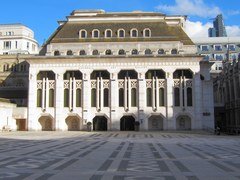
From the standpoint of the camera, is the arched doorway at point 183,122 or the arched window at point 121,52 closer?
the arched doorway at point 183,122

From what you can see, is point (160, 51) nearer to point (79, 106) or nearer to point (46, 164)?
point (79, 106)

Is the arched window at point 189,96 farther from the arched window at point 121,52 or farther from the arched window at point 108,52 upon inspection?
the arched window at point 108,52

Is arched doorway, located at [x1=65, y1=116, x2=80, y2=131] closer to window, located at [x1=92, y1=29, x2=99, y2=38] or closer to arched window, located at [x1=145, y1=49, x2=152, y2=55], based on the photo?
window, located at [x1=92, y1=29, x2=99, y2=38]

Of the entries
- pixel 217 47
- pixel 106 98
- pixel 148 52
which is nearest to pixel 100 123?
pixel 106 98

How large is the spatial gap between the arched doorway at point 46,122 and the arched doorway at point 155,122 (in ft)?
61.7

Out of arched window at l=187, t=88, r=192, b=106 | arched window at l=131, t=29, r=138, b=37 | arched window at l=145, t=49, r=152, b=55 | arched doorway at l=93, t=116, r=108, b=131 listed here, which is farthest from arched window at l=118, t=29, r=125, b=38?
arched window at l=187, t=88, r=192, b=106

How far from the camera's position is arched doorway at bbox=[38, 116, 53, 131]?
Answer: 6962 cm

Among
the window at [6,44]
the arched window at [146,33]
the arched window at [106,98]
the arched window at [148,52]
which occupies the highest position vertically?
the window at [6,44]

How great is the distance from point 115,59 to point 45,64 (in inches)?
525

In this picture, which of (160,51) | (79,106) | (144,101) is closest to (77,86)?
(79,106)

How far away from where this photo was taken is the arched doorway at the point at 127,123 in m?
69.2

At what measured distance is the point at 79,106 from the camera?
68062mm

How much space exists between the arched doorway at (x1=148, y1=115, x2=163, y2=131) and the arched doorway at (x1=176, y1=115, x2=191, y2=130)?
3152mm

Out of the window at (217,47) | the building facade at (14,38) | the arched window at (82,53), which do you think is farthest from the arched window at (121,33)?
the building facade at (14,38)
